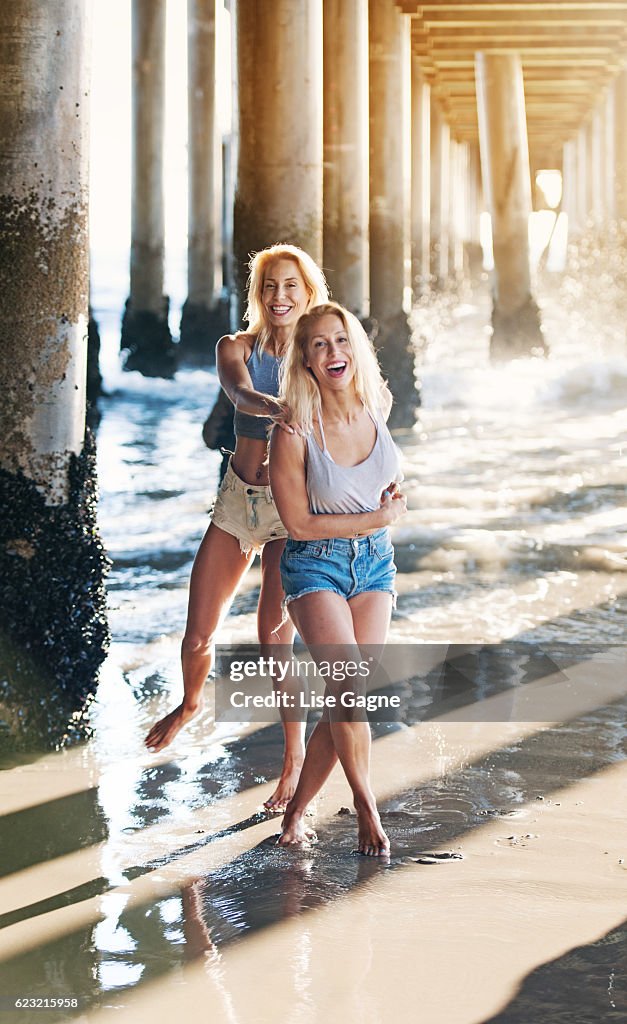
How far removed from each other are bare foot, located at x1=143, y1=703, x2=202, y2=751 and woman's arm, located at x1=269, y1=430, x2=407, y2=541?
0.87m

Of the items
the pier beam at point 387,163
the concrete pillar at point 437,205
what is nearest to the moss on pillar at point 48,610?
the pier beam at point 387,163

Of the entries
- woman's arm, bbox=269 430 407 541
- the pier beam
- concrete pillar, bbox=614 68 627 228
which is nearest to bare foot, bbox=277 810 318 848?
woman's arm, bbox=269 430 407 541

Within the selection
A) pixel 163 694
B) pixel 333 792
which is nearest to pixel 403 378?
pixel 163 694

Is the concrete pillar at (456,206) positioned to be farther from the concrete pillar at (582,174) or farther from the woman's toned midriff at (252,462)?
the woman's toned midriff at (252,462)

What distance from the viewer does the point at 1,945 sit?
3391mm

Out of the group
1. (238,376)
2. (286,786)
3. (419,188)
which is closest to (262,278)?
(238,376)

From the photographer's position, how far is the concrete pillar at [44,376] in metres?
4.79

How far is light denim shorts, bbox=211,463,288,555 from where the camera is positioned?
13.9ft

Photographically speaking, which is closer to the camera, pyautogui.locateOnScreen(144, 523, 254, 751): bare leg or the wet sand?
the wet sand

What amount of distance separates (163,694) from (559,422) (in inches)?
405

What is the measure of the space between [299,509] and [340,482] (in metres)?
0.13

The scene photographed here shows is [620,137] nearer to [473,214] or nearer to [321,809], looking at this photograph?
[321,809]

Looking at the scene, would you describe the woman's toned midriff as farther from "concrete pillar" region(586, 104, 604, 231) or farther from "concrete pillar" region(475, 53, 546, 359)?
"concrete pillar" region(586, 104, 604, 231)

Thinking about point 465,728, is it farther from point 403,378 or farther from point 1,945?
point 403,378
